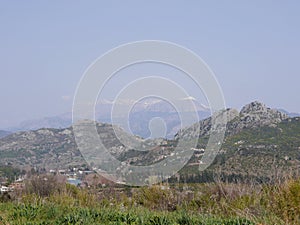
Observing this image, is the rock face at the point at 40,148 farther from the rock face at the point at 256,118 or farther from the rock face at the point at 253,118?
the rock face at the point at 256,118

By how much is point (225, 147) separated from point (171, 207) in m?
37.0

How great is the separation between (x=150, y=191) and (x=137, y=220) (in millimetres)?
6995

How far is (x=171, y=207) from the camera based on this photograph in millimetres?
13352

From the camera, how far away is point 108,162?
15141mm

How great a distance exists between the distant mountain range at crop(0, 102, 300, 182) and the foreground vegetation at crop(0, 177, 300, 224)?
3.49 feet

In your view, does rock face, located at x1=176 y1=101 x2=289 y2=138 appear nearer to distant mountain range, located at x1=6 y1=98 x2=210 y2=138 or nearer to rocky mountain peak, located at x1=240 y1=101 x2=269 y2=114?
rocky mountain peak, located at x1=240 y1=101 x2=269 y2=114

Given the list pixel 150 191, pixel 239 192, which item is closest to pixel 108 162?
pixel 150 191

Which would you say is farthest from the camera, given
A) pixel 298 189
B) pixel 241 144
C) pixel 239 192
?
pixel 241 144

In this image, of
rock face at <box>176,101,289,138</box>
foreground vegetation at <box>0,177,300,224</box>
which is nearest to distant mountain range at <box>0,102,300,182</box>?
rock face at <box>176,101,289,138</box>

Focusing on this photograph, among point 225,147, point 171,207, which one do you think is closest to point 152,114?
point 171,207

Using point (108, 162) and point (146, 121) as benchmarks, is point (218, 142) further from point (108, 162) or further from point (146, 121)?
point (108, 162)

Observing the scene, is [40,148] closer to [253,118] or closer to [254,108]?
[254,108]

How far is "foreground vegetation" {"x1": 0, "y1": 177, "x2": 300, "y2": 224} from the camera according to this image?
23.6 feet

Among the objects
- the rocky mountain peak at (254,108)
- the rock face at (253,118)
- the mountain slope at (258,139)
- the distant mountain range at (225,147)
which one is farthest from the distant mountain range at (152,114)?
the rocky mountain peak at (254,108)
